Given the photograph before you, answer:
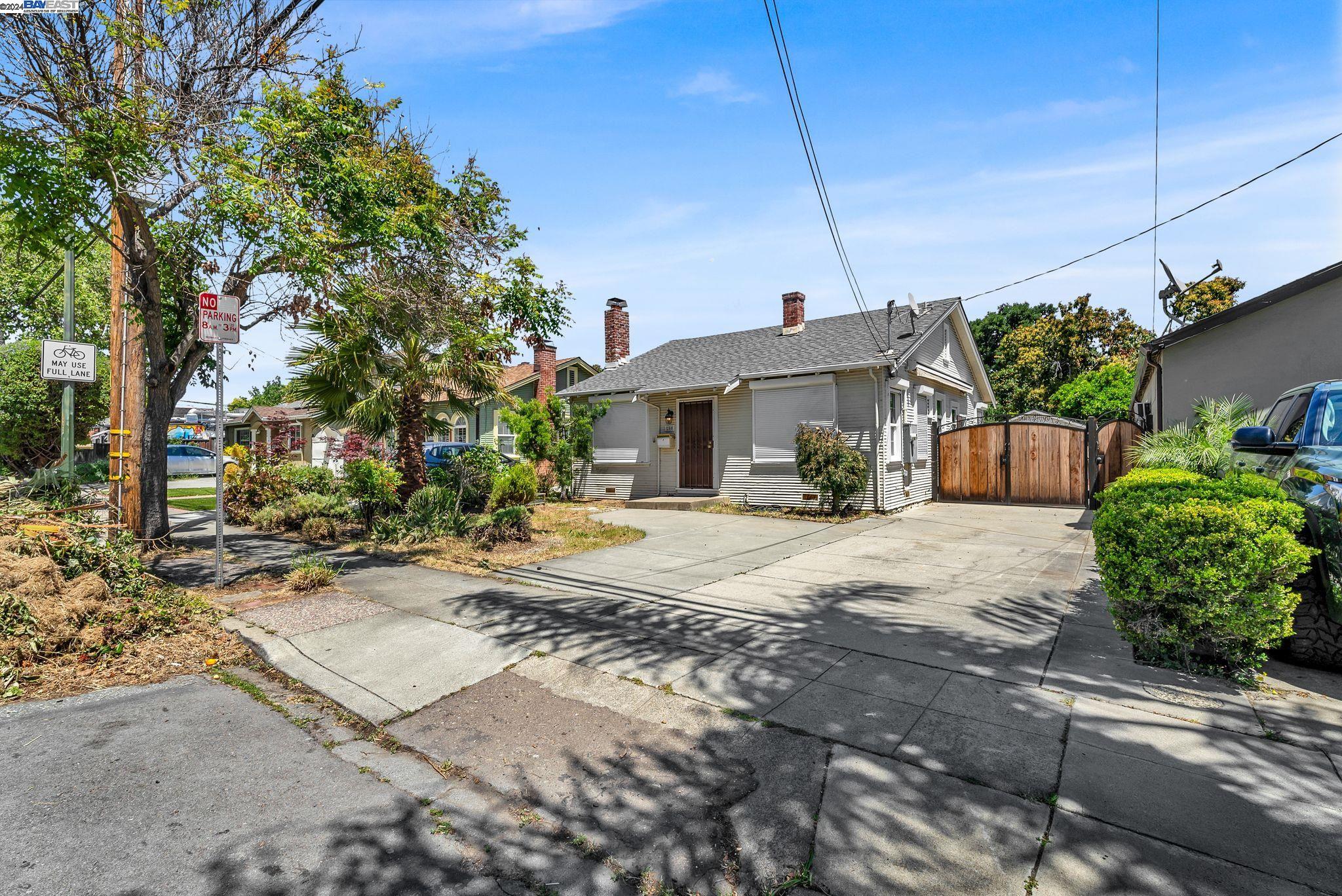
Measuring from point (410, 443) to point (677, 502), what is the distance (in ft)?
22.3

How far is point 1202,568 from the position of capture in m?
3.94

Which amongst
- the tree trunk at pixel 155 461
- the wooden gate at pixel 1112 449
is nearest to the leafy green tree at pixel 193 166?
the tree trunk at pixel 155 461

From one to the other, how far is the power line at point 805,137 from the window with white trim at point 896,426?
108 inches

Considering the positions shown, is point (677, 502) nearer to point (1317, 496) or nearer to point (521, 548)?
point (521, 548)

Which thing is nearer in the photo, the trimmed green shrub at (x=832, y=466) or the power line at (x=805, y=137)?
the power line at (x=805, y=137)

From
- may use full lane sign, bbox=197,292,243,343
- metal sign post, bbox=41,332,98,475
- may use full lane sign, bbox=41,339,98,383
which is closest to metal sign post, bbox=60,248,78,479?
metal sign post, bbox=41,332,98,475

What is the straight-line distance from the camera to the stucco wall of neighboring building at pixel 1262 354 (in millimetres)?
9578

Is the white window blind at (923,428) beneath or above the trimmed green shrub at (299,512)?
above

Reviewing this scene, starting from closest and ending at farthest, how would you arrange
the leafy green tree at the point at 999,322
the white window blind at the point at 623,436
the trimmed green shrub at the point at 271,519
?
1. the trimmed green shrub at the point at 271,519
2. the white window blind at the point at 623,436
3. the leafy green tree at the point at 999,322

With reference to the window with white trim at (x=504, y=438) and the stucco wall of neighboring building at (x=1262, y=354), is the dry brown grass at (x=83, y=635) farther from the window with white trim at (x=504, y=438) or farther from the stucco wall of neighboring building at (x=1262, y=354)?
the window with white trim at (x=504, y=438)

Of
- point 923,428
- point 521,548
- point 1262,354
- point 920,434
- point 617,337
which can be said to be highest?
point 617,337

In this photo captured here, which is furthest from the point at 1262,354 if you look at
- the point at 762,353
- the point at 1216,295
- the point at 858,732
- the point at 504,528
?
the point at 1216,295

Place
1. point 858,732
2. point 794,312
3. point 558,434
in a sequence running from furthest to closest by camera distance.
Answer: point 558,434
point 794,312
point 858,732

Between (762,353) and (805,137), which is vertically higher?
(805,137)
